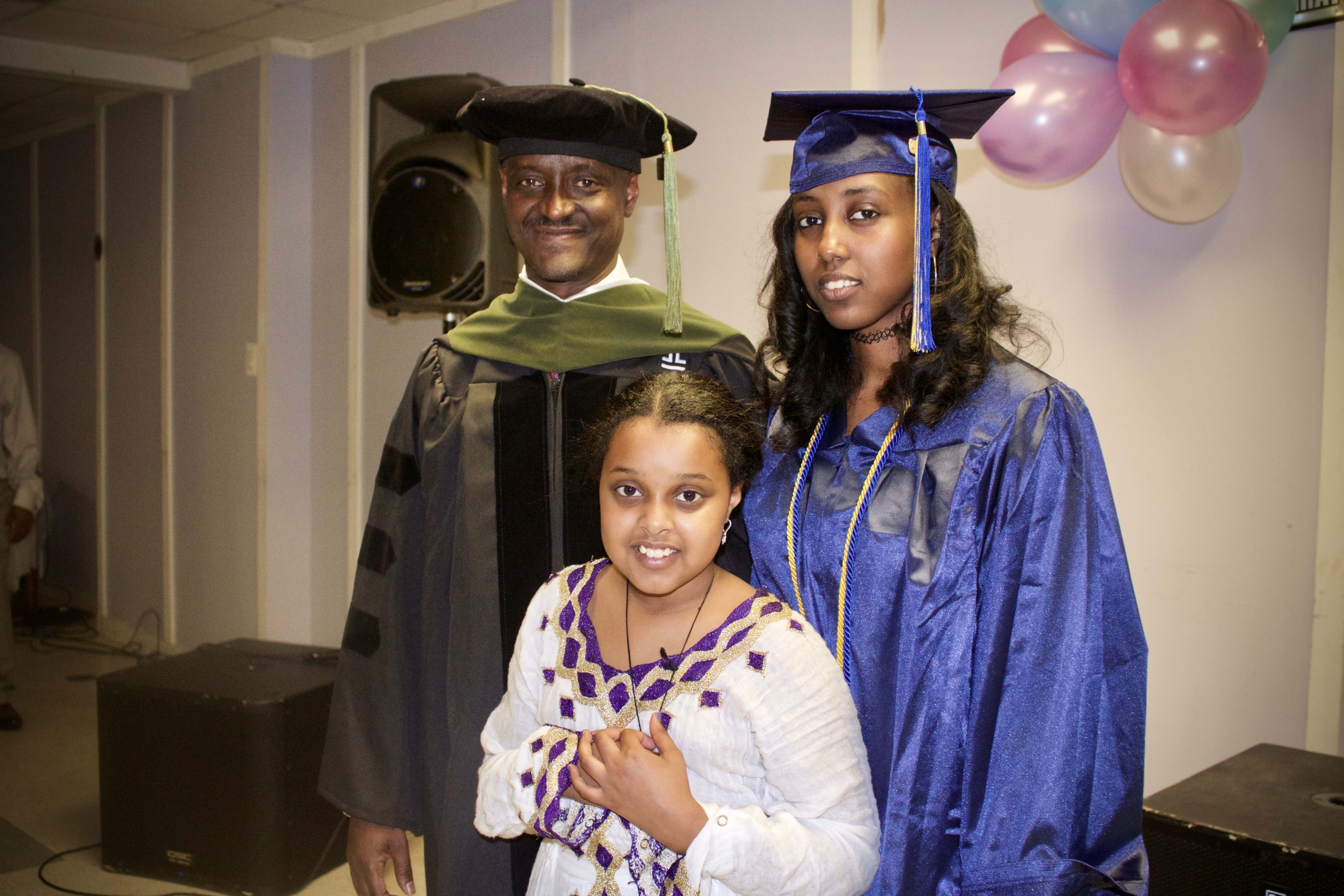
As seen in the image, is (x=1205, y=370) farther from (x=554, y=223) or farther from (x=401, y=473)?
(x=401, y=473)

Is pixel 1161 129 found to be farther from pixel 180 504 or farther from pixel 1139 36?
pixel 180 504

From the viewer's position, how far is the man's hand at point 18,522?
4.20 meters

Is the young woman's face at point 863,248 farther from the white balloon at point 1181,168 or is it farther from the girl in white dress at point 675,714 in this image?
the white balloon at point 1181,168

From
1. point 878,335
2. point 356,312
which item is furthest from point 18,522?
point 878,335

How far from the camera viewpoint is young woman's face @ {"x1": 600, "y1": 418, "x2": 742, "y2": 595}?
1118 millimetres

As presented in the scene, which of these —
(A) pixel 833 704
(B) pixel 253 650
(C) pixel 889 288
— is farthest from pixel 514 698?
(B) pixel 253 650

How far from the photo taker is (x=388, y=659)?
1.59 meters

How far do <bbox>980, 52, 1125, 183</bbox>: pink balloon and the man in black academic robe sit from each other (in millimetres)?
801

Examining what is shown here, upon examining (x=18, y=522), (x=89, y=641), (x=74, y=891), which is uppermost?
(x=18, y=522)

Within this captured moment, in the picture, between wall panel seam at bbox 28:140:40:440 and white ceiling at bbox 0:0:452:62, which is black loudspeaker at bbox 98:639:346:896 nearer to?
white ceiling at bbox 0:0:452:62

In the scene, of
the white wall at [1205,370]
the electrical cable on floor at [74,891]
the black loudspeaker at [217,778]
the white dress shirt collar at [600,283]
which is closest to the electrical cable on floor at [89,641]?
the electrical cable on floor at [74,891]

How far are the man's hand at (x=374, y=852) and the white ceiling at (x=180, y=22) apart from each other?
3.00 metres

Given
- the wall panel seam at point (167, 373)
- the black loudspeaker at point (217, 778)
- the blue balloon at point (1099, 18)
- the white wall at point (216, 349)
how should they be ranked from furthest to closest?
the wall panel seam at point (167, 373)
the white wall at point (216, 349)
the black loudspeaker at point (217, 778)
the blue balloon at point (1099, 18)

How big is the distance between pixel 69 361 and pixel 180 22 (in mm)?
2596
